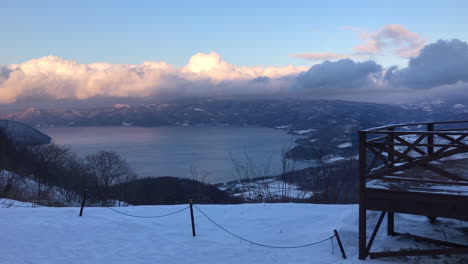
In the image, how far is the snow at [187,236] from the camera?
5.99m

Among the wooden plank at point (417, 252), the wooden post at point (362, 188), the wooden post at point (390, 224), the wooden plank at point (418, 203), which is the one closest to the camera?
the wooden plank at point (418, 203)

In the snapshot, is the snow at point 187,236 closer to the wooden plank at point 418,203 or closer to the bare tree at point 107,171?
the wooden plank at point 418,203

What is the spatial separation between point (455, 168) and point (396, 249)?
117 inches

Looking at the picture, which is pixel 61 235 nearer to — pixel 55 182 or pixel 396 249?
pixel 396 249

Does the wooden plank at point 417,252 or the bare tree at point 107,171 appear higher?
the wooden plank at point 417,252

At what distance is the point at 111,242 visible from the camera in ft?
21.7

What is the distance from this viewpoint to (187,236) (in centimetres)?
734

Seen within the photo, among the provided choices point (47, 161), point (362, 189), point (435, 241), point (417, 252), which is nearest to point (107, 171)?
point (47, 161)

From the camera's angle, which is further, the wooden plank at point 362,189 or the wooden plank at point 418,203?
the wooden plank at point 362,189

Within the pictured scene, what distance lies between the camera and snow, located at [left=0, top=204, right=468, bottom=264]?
5.99 meters

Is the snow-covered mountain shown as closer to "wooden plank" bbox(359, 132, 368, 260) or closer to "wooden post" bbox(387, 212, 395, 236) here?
"wooden post" bbox(387, 212, 395, 236)

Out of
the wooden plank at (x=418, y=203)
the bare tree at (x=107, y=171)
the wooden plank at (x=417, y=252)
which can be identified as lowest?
the bare tree at (x=107, y=171)

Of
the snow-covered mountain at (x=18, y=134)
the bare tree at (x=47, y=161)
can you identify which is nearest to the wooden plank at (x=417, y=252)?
the bare tree at (x=47, y=161)

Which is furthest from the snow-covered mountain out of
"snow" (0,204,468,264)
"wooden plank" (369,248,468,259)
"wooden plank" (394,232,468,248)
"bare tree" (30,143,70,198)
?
"wooden plank" (394,232,468,248)
